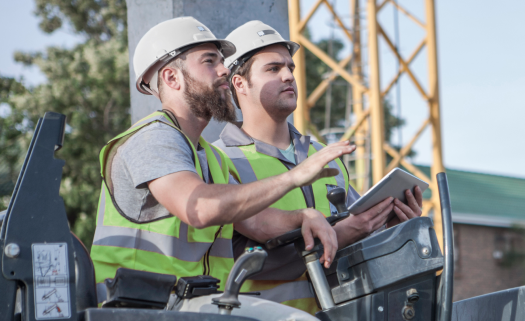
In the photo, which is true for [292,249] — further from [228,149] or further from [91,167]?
[91,167]

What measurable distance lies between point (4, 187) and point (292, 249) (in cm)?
647

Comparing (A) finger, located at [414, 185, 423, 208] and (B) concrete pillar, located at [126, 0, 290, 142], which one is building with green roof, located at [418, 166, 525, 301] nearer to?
(B) concrete pillar, located at [126, 0, 290, 142]

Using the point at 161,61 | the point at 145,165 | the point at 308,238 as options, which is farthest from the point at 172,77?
the point at 308,238

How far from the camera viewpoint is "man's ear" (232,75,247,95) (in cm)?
330

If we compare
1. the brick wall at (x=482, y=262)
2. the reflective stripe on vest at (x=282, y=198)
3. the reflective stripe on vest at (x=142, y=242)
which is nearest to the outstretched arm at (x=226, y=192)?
the reflective stripe on vest at (x=142, y=242)

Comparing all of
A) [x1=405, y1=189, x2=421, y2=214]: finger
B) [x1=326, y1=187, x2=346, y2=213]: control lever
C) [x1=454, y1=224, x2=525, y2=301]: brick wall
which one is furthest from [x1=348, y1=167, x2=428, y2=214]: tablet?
[x1=454, y1=224, x2=525, y2=301]: brick wall

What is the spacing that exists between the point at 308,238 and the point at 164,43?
97 cm

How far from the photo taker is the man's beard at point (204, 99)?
8.23 feet

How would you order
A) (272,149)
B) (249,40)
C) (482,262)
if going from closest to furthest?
1. (272,149)
2. (249,40)
3. (482,262)

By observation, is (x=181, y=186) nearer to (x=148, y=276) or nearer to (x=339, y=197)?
(x=148, y=276)

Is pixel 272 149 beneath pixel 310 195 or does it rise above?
above

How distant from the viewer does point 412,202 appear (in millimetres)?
2566

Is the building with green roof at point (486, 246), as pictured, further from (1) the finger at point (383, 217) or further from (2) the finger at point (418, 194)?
(1) the finger at point (383, 217)

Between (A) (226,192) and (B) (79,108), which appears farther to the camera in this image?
(B) (79,108)
